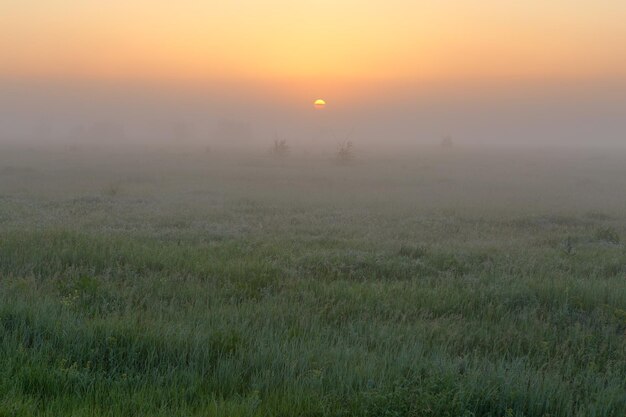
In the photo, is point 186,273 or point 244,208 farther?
point 244,208

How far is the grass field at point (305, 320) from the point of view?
4527 millimetres

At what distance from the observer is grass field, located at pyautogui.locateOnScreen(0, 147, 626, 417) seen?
4.53 metres

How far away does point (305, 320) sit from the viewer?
6910mm

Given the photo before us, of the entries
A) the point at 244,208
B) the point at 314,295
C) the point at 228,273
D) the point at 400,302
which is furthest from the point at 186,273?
the point at 244,208

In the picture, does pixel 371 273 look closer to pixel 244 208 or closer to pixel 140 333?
pixel 140 333

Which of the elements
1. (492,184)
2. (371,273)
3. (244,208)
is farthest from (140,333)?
(492,184)

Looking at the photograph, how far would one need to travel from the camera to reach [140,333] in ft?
18.6

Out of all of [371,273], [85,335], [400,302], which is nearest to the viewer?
[85,335]

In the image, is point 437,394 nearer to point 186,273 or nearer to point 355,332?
point 355,332

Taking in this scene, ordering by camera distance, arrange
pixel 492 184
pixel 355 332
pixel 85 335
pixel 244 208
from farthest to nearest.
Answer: pixel 492 184, pixel 244 208, pixel 355 332, pixel 85 335

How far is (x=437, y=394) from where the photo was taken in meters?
4.49

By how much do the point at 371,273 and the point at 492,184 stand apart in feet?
108

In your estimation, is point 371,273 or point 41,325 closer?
point 41,325

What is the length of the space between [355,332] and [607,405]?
9.41ft
